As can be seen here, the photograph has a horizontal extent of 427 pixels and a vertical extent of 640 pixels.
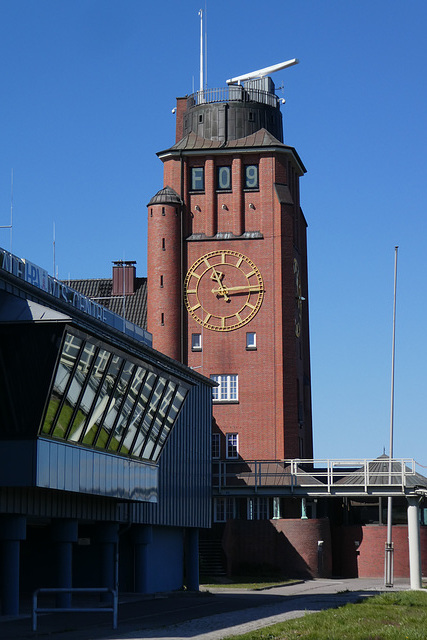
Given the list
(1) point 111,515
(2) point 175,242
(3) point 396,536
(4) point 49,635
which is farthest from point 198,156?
(4) point 49,635

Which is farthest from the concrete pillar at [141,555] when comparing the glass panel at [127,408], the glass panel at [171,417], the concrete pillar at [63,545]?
the concrete pillar at [63,545]

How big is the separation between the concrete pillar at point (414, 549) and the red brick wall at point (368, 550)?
728 centimetres

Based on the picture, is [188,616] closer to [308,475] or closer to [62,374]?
[62,374]

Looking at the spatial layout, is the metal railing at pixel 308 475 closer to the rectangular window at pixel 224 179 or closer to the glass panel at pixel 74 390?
the rectangular window at pixel 224 179

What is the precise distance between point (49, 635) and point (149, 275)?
4732cm

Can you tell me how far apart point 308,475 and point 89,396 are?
3334 centimetres

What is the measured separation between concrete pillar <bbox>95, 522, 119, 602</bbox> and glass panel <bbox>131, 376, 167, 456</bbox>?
2.95 metres

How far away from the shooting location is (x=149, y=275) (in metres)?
72.9

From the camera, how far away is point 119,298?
81062 millimetres

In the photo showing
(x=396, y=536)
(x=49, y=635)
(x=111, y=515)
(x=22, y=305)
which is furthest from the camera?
(x=396, y=536)

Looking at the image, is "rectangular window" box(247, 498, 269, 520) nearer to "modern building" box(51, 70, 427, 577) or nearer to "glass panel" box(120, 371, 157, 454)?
"modern building" box(51, 70, 427, 577)

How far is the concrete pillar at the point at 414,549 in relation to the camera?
5328cm

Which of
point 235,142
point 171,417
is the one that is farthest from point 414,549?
point 235,142

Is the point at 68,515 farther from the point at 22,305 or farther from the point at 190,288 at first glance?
the point at 190,288
